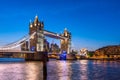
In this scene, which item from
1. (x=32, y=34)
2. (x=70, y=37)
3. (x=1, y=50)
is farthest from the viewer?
(x=70, y=37)

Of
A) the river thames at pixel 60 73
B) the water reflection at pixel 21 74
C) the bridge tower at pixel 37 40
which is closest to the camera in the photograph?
the water reflection at pixel 21 74

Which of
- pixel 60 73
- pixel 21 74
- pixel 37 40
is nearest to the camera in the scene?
pixel 21 74

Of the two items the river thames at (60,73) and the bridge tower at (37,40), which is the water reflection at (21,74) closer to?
the river thames at (60,73)

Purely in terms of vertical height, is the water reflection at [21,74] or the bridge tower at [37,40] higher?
the bridge tower at [37,40]

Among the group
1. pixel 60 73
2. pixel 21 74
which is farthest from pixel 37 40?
pixel 21 74

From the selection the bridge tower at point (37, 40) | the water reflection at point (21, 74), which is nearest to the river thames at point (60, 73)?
the water reflection at point (21, 74)

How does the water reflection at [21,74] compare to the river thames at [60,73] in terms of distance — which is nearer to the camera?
the water reflection at [21,74]

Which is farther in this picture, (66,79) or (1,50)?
(1,50)

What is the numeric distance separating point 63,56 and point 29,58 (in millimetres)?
31287

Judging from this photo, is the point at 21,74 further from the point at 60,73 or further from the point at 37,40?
the point at 37,40

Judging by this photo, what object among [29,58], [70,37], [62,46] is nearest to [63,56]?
[62,46]

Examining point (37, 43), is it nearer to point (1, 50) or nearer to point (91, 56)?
point (1, 50)

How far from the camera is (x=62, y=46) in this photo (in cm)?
14438

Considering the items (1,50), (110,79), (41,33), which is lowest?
(110,79)
